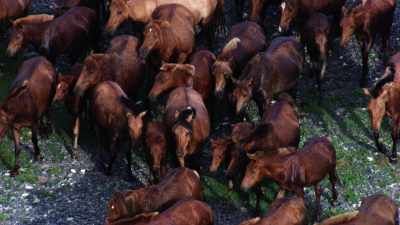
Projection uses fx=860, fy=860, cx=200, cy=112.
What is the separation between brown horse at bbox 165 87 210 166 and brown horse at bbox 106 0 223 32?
3380 mm

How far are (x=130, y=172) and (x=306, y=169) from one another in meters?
3.09

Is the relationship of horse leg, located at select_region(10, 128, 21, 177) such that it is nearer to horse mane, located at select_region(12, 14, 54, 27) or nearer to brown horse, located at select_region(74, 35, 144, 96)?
brown horse, located at select_region(74, 35, 144, 96)

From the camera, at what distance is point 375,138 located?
14117 mm

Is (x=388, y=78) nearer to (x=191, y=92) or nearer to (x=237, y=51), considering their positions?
(x=237, y=51)

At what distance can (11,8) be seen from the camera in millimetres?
17641

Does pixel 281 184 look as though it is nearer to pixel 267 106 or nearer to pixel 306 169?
pixel 306 169

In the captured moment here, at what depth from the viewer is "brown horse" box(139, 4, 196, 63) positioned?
15.6 m

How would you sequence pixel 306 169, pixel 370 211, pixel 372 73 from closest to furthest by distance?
pixel 370 211, pixel 306 169, pixel 372 73

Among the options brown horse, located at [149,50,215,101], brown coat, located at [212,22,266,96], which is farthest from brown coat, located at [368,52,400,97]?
brown horse, located at [149,50,215,101]

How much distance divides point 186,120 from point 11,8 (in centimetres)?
629

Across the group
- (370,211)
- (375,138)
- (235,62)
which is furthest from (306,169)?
(235,62)

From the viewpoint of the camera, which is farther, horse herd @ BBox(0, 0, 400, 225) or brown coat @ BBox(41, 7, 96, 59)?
brown coat @ BBox(41, 7, 96, 59)

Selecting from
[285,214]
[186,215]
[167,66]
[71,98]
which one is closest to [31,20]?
[71,98]

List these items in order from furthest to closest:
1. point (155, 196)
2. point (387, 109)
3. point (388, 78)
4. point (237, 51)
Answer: point (237, 51), point (387, 109), point (388, 78), point (155, 196)
